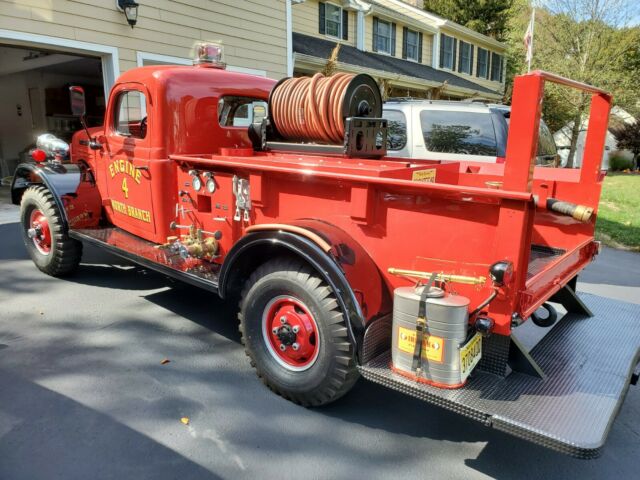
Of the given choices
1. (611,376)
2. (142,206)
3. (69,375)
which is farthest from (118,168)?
(611,376)

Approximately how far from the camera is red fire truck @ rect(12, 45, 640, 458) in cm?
232

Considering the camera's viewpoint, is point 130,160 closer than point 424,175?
No

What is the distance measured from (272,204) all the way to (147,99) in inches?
65.1

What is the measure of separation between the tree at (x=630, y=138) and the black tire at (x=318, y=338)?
26.5m

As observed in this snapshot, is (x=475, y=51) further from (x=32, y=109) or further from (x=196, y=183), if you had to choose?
(x=196, y=183)

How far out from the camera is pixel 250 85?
15.1 ft

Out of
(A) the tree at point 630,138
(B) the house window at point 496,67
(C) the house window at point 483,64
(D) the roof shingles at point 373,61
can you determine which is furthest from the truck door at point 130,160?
(B) the house window at point 496,67

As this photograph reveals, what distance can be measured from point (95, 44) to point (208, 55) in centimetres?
421

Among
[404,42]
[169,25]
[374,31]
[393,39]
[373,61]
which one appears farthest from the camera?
[404,42]

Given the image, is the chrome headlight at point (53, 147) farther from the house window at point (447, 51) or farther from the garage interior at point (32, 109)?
the house window at point (447, 51)

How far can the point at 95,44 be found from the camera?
25.6 ft

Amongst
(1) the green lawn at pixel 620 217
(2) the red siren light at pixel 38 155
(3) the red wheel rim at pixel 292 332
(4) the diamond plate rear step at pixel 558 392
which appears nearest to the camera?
(4) the diamond plate rear step at pixel 558 392

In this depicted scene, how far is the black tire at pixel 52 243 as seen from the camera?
4.88 metres

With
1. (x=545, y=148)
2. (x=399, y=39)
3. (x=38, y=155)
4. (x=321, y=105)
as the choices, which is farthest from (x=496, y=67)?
(x=321, y=105)
